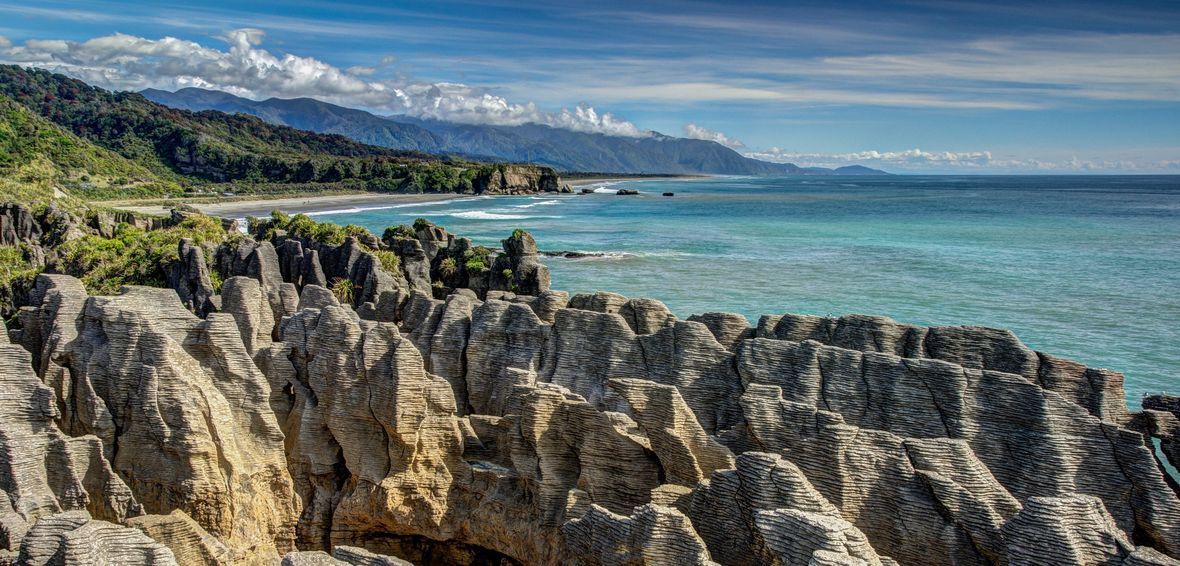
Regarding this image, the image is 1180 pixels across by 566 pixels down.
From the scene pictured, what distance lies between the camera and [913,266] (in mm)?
64500

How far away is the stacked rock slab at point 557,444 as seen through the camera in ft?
31.9

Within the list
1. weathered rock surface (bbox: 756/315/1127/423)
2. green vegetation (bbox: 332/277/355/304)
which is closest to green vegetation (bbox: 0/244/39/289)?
green vegetation (bbox: 332/277/355/304)

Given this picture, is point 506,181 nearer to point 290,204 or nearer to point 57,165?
point 290,204

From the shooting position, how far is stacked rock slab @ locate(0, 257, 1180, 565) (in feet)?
31.9

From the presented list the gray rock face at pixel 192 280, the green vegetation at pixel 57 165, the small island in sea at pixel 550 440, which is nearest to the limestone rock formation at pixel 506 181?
the green vegetation at pixel 57 165

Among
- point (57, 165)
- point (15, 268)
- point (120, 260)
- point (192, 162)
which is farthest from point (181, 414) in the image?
point (192, 162)

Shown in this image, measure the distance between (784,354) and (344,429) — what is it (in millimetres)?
6438

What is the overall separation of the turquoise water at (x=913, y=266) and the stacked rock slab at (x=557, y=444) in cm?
1882

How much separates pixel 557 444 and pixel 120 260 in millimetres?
24833

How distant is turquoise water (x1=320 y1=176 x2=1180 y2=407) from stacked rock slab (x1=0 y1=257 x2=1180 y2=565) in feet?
61.7

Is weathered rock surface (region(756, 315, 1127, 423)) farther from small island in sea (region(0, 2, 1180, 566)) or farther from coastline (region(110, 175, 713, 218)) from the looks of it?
coastline (region(110, 175, 713, 218))

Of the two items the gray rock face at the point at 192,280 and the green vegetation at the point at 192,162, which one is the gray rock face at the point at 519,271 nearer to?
the gray rock face at the point at 192,280

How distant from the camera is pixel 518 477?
12.0 m

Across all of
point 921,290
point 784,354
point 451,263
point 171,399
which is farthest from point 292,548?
point 921,290
